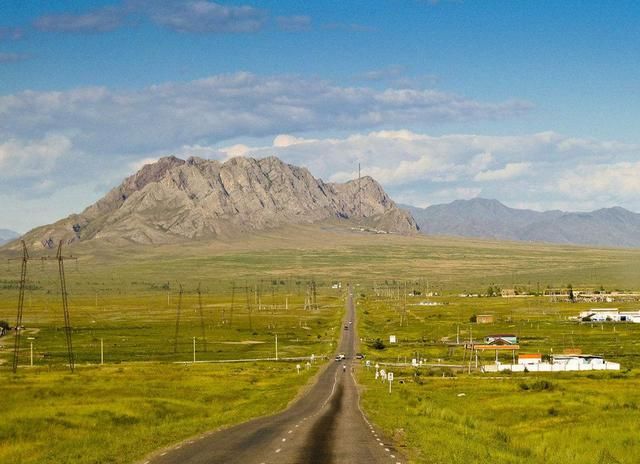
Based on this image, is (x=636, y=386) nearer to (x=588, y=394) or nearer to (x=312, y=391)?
(x=588, y=394)

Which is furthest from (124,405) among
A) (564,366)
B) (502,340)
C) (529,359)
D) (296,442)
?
(502,340)

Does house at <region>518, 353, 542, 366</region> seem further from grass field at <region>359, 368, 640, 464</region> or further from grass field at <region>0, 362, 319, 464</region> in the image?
grass field at <region>0, 362, 319, 464</region>

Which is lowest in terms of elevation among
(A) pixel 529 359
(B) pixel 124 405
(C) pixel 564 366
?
(C) pixel 564 366

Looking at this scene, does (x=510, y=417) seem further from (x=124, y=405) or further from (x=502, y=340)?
(x=502, y=340)

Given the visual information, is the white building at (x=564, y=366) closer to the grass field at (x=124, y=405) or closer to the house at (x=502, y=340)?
the grass field at (x=124, y=405)

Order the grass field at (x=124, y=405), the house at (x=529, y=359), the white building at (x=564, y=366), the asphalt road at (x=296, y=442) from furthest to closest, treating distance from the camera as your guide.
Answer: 1. the house at (x=529, y=359)
2. the white building at (x=564, y=366)
3. the grass field at (x=124, y=405)
4. the asphalt road at (x=296, y=442)

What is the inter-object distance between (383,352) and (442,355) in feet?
36.1

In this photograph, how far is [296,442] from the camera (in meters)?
44.4

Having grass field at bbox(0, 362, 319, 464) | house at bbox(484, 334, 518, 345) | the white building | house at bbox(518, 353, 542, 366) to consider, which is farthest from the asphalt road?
house at bbox(484, 334, 518, 345)

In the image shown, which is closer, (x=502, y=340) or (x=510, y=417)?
(x=510, y=417)

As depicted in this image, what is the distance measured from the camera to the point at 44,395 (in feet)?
257

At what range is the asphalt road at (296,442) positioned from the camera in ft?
130

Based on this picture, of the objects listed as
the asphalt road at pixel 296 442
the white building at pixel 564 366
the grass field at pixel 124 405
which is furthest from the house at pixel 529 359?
the asphalt road at pixel 296 442

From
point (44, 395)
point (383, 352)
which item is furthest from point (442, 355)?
point (44, 395)
